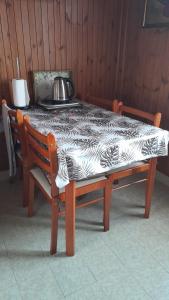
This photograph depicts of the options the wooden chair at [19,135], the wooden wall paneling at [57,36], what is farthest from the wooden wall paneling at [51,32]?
the wooden chair at [19,135]

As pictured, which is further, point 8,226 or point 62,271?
point 8,226

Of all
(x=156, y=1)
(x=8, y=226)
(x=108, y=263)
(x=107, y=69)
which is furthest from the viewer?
(x=107, y=69)

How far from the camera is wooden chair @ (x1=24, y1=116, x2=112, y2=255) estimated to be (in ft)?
4.20

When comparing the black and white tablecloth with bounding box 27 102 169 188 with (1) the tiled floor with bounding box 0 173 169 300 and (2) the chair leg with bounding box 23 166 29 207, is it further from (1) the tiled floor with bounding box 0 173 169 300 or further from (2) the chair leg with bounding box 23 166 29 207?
(1) the tiled floor with bounding box 0 173 169 300

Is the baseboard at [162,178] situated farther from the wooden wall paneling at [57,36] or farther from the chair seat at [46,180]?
the wooden wall paneling at [57,36]

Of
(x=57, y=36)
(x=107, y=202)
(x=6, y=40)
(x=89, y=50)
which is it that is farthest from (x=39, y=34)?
(x=107, y=202)

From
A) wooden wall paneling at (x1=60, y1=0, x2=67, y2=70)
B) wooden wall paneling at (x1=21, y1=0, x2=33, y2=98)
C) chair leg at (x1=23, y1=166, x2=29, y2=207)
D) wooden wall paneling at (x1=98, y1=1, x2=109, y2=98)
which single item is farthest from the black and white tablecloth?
wooden wall paneling at (x1=98, y1=1, x2=109, y2=98)

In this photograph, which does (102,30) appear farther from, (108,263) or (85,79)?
(108,263)

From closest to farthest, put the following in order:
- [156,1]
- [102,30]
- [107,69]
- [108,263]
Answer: [108,263], [156,1], [102,30], [107,69]

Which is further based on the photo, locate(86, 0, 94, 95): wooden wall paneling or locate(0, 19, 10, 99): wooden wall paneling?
locate(86, 0, 94, 95): wooden wall paneling

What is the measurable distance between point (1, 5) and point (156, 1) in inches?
50.2

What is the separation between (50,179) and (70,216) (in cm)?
25

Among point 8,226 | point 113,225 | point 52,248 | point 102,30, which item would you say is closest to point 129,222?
point 113,225

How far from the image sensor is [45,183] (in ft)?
5.07
